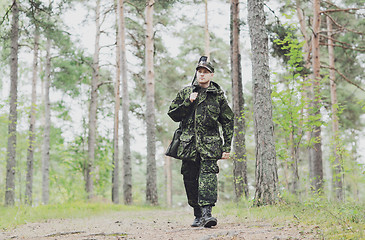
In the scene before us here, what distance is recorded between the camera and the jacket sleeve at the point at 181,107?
16.3ft

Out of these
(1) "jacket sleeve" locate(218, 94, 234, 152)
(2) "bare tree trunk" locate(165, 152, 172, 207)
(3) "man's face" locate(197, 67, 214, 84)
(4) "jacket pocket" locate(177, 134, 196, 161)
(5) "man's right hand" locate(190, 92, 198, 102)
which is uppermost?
(3) "man's face" locate(197, 67, 214, 84)

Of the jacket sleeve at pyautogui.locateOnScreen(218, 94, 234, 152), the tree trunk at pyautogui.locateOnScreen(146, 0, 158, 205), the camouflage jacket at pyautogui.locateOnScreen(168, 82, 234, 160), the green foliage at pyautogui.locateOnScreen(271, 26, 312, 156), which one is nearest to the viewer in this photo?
the camouflage jacket at pyautogui.locateOnScreen(168, 82, 234, 160)

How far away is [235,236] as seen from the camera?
3633 millimetres

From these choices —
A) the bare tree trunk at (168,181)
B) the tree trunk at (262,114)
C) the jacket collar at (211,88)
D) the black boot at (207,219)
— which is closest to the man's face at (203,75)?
the jacket collar at (211,88)

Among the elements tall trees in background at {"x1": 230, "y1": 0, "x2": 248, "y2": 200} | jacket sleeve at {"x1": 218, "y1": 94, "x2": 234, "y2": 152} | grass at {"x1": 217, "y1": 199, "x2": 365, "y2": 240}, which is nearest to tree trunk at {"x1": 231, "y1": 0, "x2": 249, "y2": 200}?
tall trees in background at {"x1": 230, "y1": 0, "x2": 248, "y2": 200}

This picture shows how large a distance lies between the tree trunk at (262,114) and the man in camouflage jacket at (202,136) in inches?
79.0

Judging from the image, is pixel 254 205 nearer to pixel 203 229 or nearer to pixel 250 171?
pixel 203 229

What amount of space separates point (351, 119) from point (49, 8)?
1920 centimetres

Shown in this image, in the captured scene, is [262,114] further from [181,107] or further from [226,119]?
[181,107]

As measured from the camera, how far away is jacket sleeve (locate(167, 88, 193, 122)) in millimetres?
4973

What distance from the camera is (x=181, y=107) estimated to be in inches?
197

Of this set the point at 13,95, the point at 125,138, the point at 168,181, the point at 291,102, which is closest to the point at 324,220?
the point at 291,102

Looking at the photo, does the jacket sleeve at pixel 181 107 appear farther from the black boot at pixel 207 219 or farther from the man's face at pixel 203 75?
the black boot at pixel 207 219

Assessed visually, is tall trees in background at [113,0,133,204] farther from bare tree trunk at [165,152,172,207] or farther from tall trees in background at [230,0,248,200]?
Result: bare tree trunk at [165,152,172,207]
